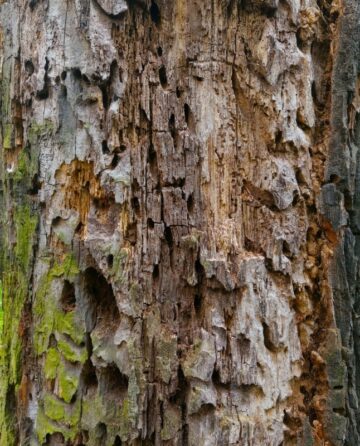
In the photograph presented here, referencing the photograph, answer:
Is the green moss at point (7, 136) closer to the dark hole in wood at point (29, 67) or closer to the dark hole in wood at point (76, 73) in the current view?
the dark hole in wood at point (29, 67)

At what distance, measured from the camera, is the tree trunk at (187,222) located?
4.98 ft

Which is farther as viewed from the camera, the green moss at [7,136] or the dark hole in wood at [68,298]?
the green moss at [7,136]

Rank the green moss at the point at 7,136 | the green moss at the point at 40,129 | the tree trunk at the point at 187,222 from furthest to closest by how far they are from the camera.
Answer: the green moss at the point at 7,136
the green moss at the point at 40,129
the tree trunk at the point at 187,222

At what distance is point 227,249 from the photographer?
60.6 inches

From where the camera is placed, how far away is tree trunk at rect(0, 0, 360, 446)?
1.52 m

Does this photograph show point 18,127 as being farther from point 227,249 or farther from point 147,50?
point 227,249

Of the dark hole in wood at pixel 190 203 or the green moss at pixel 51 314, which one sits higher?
the dark hole in wood at pixel 190 203

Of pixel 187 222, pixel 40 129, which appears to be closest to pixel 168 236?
pixel 187 222

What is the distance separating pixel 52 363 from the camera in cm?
161

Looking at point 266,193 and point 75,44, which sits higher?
point 75,44

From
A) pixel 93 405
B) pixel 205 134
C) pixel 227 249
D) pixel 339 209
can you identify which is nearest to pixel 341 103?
pixel 339 209

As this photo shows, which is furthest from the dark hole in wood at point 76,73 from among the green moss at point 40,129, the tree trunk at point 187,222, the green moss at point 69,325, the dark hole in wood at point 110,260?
the green moss at point 69,325

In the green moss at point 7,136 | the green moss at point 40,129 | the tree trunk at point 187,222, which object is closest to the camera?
the tree trunk at point 187,222

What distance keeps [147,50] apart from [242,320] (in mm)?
860
